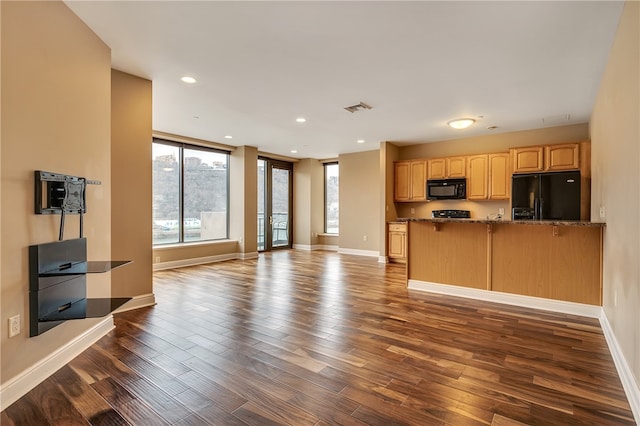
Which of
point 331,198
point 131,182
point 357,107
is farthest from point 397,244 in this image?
point 131,182

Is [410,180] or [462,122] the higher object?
[462,122]

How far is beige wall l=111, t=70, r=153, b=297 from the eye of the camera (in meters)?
3.57

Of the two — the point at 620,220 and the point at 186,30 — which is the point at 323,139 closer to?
the point at 186,30

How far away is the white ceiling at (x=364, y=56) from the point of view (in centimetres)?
250

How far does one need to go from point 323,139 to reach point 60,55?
505 centimetres

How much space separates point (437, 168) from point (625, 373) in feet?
17.1

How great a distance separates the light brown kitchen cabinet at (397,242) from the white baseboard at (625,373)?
13.6ft

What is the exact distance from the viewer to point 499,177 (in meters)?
6.18

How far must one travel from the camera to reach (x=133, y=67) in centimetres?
348

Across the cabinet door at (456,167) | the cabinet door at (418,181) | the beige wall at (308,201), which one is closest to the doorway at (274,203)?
the beige wall at (308,201)

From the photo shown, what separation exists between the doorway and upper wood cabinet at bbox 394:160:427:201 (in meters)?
3.53

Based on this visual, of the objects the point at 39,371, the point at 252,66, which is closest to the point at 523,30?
the point at 252,66

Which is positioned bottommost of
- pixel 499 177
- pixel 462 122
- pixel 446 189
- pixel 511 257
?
pixel 511 257

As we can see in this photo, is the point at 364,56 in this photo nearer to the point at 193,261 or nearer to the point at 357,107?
the point at 357,107
